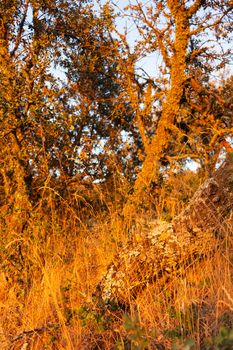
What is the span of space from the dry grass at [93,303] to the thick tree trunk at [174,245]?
11 centimetres

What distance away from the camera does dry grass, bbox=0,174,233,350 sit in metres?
3.07

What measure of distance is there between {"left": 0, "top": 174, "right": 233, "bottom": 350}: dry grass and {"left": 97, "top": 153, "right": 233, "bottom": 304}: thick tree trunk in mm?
107

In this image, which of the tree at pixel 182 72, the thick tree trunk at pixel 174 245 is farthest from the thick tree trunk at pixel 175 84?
the thick tree trunk at pixel 174 245

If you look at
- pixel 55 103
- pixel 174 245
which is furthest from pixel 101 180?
pixel 174 245

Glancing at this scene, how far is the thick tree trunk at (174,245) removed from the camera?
398cm

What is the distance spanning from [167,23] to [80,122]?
2796 mm

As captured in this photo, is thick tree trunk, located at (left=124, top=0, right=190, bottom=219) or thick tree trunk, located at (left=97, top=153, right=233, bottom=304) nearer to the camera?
thick tree trunk, located at (left=97, top=153, right=233, bottom=304)

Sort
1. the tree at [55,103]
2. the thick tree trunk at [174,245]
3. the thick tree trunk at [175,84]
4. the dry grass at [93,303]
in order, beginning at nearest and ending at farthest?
the dry grass at [93,303]
the thick tree trunk at [174,245]
the tree at [55,103]
the thick tree trunk at [175,84]

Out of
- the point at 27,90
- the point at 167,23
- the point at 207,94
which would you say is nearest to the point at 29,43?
the point at 27,90

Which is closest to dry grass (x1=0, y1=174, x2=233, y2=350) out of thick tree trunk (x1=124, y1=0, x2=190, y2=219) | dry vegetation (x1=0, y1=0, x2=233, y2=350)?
dry vegetation (x1=0, y1=0, x2=233, y2=350)

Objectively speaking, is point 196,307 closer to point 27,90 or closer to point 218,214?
point 218,214

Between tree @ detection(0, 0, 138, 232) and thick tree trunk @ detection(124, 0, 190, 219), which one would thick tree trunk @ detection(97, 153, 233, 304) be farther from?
thick tree trunk @ detection(124, 0, 190, 219)

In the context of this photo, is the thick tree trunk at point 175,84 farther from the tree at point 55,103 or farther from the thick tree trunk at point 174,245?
the thick tree trunk at point 174,245

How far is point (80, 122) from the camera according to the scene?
891 cm
